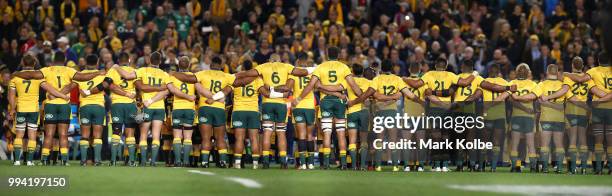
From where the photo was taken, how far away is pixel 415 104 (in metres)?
21.8

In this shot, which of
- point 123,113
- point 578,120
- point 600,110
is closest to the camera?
point 600,110

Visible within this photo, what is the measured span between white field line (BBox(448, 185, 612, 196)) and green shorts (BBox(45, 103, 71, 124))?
8.65 meters

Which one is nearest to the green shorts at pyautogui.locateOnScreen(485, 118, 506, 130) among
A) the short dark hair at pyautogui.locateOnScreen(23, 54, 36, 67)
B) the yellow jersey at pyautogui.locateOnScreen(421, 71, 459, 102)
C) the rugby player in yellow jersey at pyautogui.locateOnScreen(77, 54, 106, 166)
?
the yellow jersey at pyautogui.locateOnScreen(421, 71, 459, 102)

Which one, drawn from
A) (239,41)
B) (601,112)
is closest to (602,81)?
(601,112)

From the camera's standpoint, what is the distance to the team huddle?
2167 centimetres

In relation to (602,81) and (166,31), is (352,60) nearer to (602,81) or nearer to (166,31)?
(166,31)

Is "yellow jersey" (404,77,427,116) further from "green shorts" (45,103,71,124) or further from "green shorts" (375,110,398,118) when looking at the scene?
"green shorts" (45,103,71,124)

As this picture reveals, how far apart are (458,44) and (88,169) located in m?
13.3

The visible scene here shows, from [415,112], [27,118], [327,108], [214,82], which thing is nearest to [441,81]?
[415,112]

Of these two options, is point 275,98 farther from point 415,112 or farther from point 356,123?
point 415,112

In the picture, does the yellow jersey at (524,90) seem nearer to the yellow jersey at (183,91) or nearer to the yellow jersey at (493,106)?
the yellow jersey at (493,106)

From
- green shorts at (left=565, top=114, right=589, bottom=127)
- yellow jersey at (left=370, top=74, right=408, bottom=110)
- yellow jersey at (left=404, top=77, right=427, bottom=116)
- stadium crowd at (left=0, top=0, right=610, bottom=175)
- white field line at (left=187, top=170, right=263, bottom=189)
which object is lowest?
white field line at (left=187, top=170, right=263, bottom=189)

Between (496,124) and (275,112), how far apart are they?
13.6ft

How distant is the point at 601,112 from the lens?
21344 mm
